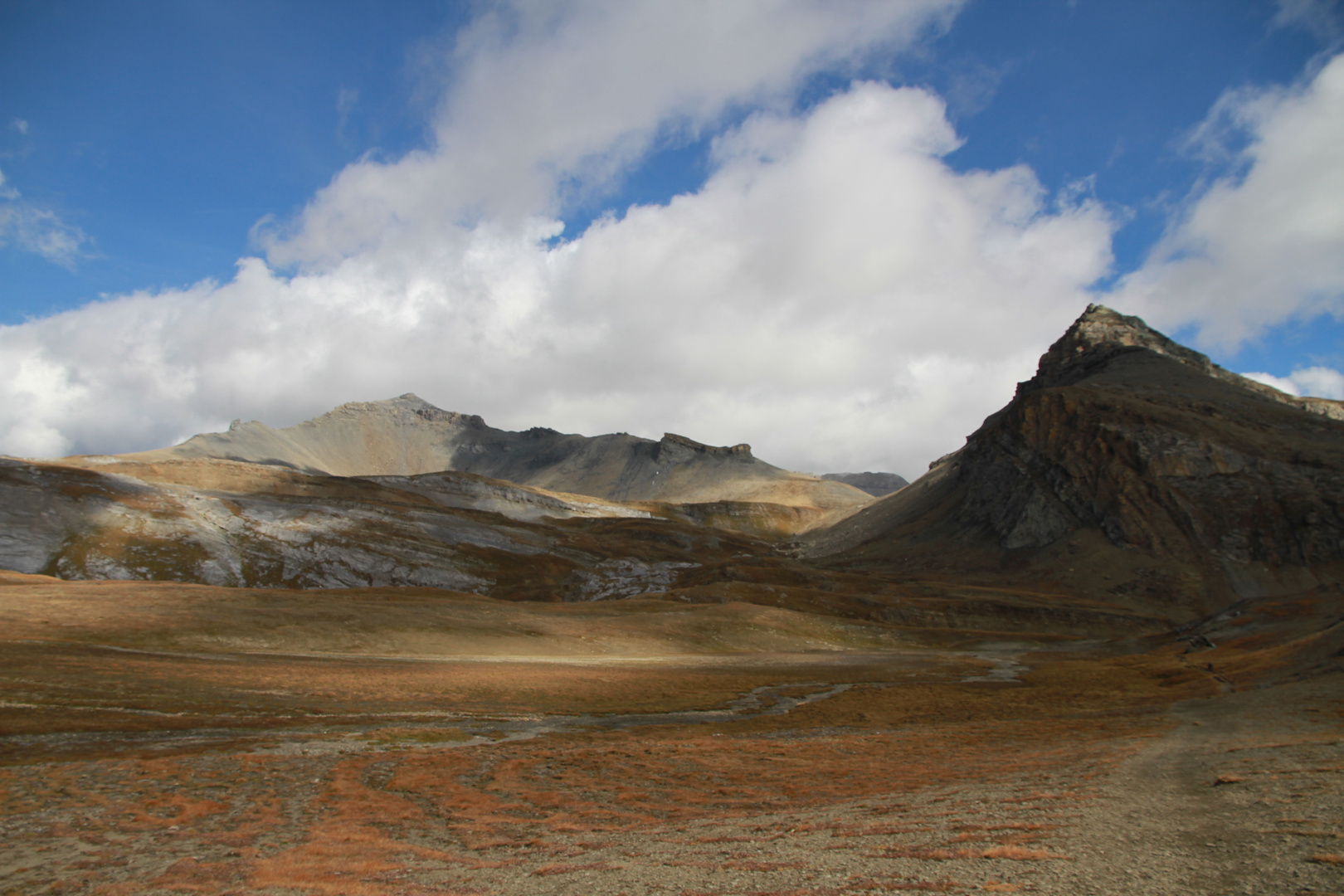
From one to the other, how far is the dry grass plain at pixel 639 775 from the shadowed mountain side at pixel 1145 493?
6216 cm

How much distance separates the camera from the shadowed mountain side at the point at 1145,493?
95.1 meters

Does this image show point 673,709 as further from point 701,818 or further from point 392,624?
point 392,624

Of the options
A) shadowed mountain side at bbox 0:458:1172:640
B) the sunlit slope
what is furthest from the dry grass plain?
shadowed mountain side at bbox 0:458:1172:640

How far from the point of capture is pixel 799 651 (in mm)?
65438

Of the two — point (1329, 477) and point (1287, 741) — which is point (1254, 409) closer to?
point (1329, 477)

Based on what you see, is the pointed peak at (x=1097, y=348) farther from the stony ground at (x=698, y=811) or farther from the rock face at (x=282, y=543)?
the stony ground at (x=698, y=811)

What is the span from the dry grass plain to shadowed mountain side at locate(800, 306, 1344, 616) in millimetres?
62157

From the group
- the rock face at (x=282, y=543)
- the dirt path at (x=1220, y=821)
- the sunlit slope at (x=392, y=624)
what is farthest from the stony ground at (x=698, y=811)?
the rock face at (x=282, y=543)

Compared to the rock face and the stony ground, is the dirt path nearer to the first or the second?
the stony ground

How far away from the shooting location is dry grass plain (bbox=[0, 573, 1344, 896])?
977 cm

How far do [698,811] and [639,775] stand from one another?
447 cm

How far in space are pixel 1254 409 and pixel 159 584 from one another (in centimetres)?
16355

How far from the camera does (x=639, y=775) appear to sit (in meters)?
19.0

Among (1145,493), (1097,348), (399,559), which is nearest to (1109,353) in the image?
(1097,348)
